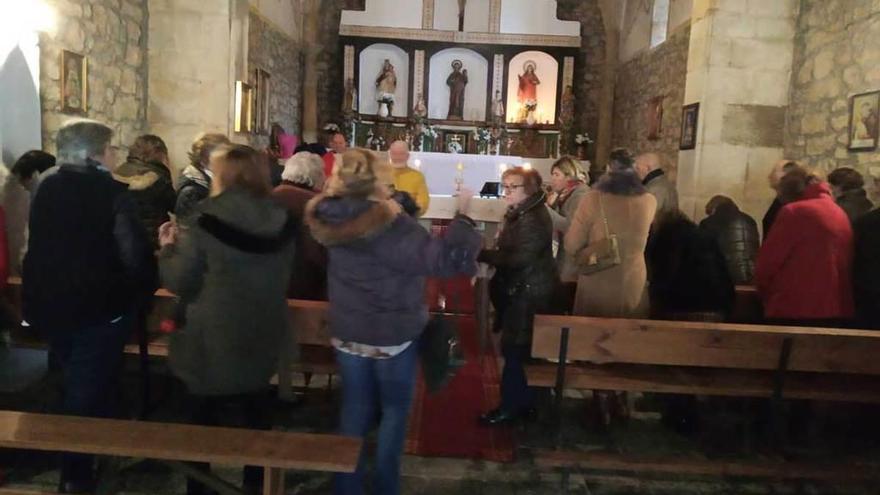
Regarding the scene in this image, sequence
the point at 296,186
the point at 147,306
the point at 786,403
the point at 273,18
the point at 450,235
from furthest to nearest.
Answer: the point at 273,18 < the point at 786,403 < the point at 296,186 < the point at 147,306 < the point at 450,235

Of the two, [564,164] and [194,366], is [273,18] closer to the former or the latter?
[564,164]

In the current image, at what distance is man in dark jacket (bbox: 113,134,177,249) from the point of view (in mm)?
4137

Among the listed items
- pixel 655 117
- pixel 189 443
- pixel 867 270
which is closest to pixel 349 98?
pixel 655 117

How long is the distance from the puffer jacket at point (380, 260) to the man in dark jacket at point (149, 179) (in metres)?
1.93

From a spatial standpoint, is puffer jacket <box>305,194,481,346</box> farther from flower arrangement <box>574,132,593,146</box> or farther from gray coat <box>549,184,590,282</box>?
flower arrangement <box>574,132,593,146</box>

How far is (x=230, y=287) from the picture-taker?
259 cm

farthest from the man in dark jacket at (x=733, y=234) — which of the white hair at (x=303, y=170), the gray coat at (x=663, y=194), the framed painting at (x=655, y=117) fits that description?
the framed painting at (x=655, y=117)

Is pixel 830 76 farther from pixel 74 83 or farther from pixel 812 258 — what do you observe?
pixel 74 83

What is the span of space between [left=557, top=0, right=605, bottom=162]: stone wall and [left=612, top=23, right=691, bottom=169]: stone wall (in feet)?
2.31

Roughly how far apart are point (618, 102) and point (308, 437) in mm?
10701

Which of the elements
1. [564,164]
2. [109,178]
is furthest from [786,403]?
[109,178]

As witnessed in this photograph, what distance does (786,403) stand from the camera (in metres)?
4.60

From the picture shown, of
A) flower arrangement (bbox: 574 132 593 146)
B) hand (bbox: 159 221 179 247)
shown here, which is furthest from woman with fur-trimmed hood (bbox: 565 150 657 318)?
flower arrangement (bbox: 574 132 593 146)

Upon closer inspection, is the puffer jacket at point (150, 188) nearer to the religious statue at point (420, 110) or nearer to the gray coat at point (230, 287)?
the gray coat at point (230, 287)
